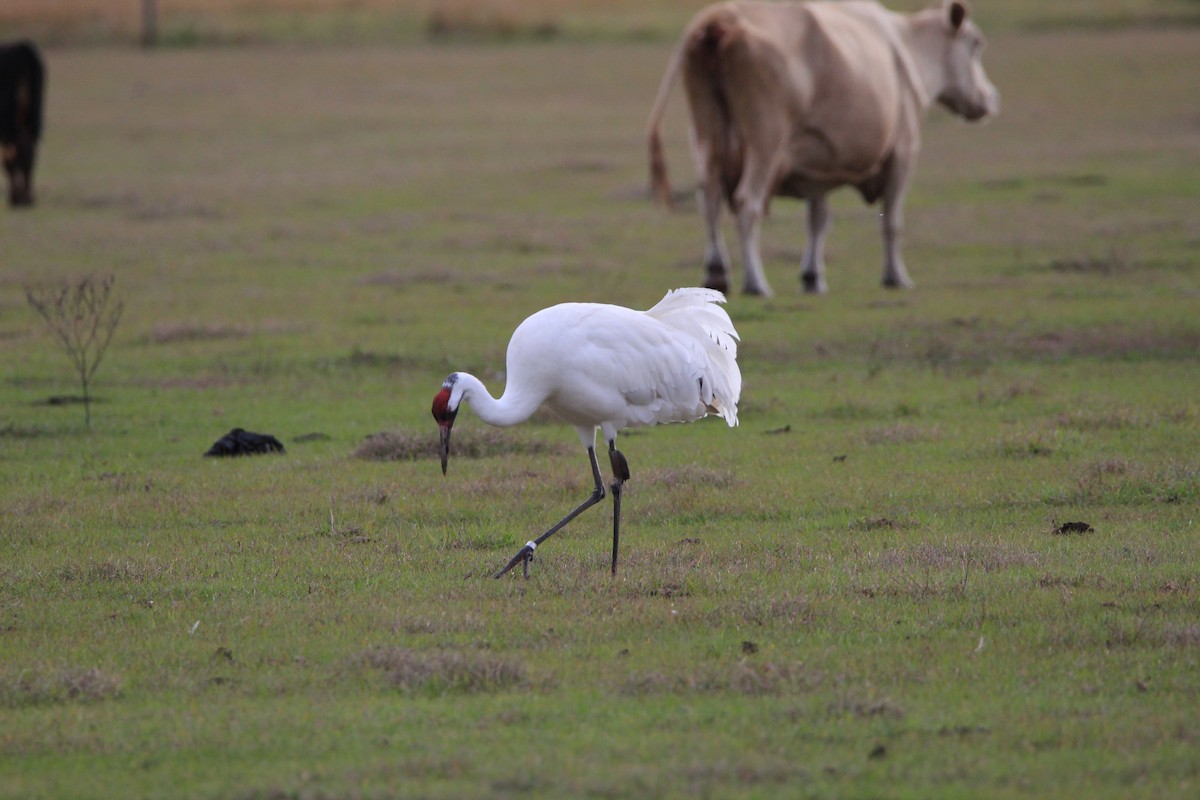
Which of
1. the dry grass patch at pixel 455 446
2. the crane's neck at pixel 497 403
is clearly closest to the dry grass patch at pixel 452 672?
the crane's neck at pixel 497 403

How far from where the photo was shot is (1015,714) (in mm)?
5336

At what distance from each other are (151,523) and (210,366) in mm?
4778

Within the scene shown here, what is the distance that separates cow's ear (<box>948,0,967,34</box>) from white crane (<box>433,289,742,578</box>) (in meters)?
11.7

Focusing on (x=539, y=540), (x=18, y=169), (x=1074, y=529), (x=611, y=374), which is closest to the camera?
(x=539, y=540)

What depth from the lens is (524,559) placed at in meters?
7.30

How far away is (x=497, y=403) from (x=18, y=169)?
61.9 feet

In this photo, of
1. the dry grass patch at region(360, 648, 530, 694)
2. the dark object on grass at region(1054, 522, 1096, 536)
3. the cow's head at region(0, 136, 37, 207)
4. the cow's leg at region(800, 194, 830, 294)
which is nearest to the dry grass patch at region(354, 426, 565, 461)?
the dark object on grass at region(1054, 522, 1096, 536)

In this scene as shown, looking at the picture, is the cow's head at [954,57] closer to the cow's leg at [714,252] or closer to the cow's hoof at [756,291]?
the cow's leg at [714,252]

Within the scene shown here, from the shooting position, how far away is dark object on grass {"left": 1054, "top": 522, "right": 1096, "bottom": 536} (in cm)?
786

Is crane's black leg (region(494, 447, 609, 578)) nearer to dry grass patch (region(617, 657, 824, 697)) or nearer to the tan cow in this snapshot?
dry grass patch (region(617, 657, 824, 697))

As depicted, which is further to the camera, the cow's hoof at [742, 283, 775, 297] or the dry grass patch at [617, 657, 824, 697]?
the cow's hoof at [742, 283, 775, 297]

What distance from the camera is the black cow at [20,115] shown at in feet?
78.5

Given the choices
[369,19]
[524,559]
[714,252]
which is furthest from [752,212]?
[369,19]

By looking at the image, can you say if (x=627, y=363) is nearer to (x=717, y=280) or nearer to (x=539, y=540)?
(x=539, y=540)
